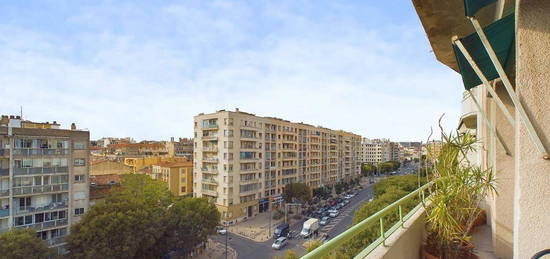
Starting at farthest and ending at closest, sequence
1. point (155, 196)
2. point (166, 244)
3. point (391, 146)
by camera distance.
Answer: point (391, 146) < point (155, 196) < point (166, 244)

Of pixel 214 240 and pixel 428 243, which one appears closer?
pixel 428 243

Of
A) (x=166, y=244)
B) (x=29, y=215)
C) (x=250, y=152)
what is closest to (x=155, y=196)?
(x=166, y=244)

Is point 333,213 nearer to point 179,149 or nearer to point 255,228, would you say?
point 255,228

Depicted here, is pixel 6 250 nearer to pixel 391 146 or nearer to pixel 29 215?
pixel 29 215

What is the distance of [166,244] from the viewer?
24.9 m

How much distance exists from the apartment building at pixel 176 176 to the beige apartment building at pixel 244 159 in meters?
4.30

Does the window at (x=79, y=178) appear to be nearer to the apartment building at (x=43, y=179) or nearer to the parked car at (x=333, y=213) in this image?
the apartment building at (x=43, y=179)

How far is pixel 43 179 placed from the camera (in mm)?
22766

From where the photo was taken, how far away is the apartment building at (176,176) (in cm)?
4504

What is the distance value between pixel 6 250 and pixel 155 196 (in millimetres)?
14497

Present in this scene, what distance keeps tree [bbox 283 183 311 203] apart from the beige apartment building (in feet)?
8.21

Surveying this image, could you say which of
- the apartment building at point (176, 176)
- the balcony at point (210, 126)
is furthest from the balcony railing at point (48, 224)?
the apartment building at point (176, 176)

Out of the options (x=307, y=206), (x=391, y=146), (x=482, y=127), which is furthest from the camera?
(x=391, y=146)

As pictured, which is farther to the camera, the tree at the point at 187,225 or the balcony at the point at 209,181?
the balcony at the point at 209,181
